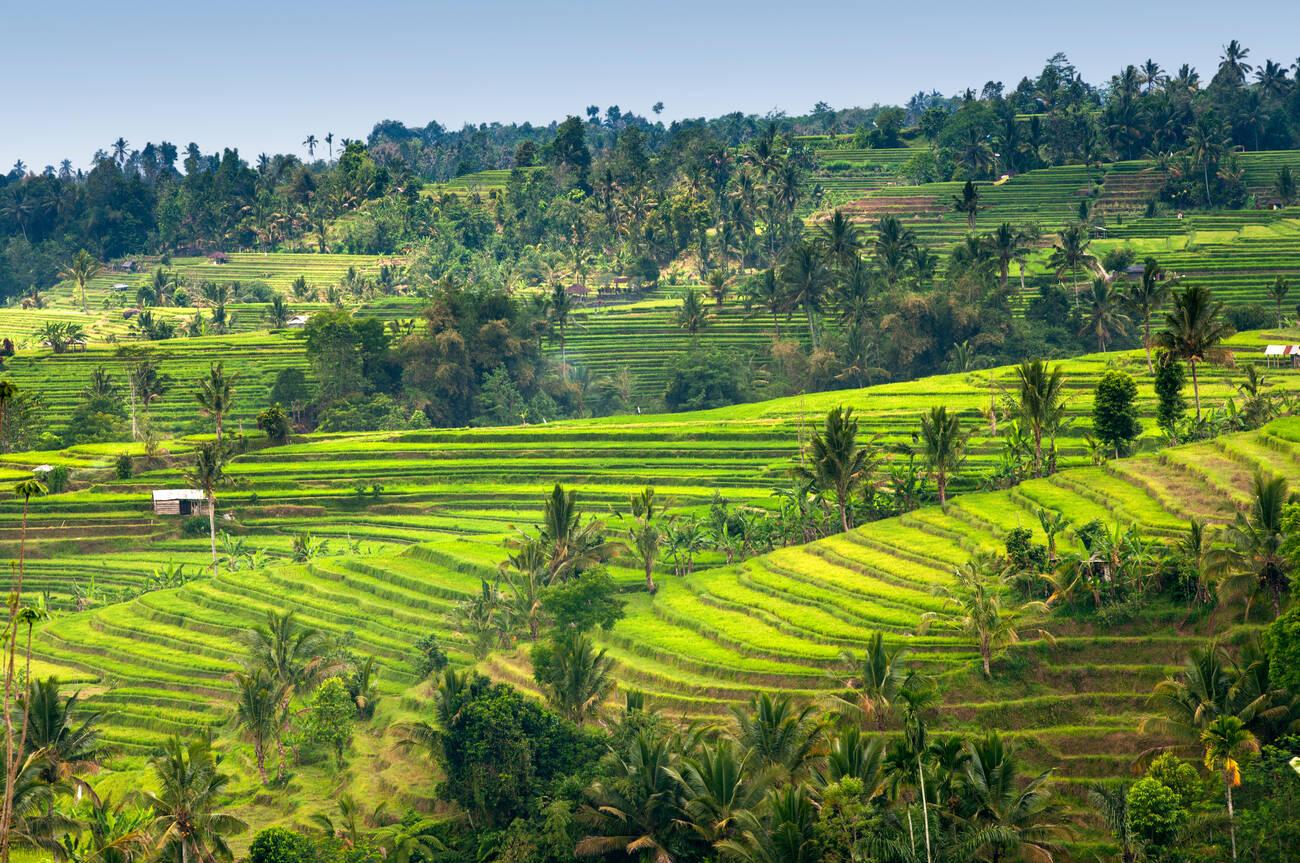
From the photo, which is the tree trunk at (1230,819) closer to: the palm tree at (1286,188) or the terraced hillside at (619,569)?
the terraced hillside at (619,569)

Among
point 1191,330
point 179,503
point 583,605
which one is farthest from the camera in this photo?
point 179,503

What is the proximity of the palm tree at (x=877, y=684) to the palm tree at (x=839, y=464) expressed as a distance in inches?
691

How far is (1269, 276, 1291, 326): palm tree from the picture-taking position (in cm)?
9519

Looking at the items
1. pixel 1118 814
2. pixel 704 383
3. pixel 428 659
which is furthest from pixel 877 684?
pixel 704 383

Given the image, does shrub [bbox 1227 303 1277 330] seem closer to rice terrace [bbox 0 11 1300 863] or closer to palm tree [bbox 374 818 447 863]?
rice terrace [bbox 0 11 1300 863]

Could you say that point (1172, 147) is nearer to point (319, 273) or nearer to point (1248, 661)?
point (319, 273)

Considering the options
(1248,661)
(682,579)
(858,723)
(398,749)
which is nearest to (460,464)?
(682,579)

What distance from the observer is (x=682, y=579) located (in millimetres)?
66875

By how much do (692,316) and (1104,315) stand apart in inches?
1125

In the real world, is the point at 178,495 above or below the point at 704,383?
below

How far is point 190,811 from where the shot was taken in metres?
44.9

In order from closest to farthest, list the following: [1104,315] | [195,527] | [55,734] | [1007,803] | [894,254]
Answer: [1007,803] < [55,734] < [195,527] < [1104,315] < [894,254]

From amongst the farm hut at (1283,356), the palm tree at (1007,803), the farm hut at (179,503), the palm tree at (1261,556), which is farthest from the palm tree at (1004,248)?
the palm tree at (1007,803)

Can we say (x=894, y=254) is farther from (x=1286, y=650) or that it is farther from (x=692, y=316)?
(x=1286, y=650)
